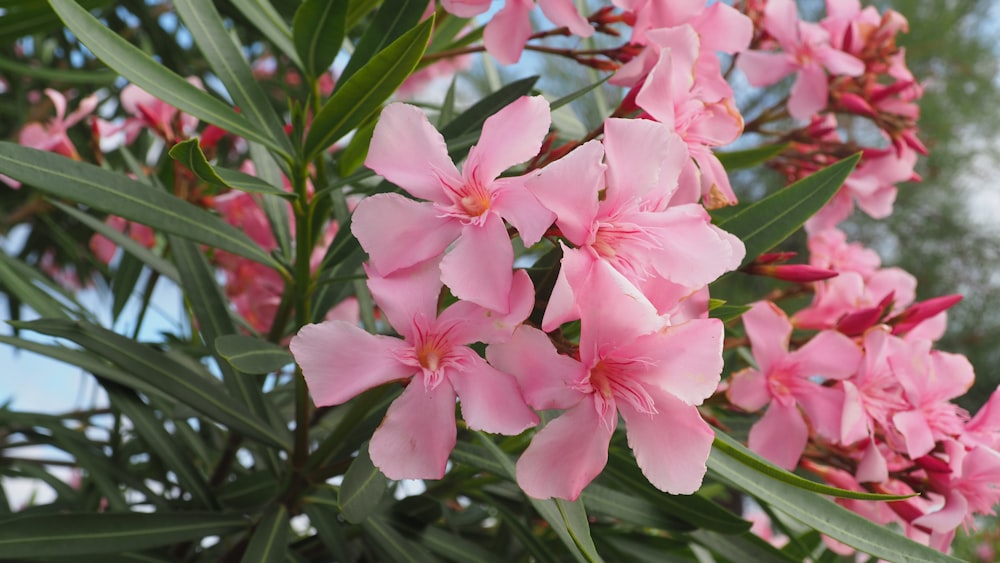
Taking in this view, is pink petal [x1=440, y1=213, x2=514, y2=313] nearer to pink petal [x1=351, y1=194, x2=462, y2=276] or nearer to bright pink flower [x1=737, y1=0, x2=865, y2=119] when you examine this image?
pink petal [x1=351, y1=194, x2=462, y2=276]

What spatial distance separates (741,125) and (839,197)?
49 cm

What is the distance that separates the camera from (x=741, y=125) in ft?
2.20

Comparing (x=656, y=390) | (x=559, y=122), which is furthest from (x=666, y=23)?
(x=656, y=390)

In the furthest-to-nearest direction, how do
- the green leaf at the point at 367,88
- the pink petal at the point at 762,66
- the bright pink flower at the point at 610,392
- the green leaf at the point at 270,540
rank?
the pink petal at the point at 762,66
the green leaf at the point at 270,540
the green leaf at the point at 367,88
the bright pink flower at the point at 610,392

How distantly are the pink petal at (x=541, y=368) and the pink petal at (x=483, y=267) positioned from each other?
1.0 inches

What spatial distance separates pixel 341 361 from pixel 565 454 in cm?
15

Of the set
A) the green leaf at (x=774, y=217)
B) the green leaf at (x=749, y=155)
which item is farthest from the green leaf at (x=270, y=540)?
the green leaf at (x=749, y=155)

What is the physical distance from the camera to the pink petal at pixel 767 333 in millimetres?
780

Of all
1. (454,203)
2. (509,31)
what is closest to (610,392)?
(454,203)

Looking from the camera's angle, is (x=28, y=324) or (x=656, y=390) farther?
(x=28, y=324)

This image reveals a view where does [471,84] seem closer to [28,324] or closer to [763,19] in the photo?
[763,19]

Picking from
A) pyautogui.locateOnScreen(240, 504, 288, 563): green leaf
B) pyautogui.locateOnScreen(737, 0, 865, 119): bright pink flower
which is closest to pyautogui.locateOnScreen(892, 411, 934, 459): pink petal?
pyautogui.locateOnScreen(737, 0, 865, 119): bright pink flower

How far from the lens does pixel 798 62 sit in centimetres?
102

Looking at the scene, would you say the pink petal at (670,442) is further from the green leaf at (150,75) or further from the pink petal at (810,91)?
the pink petal at (810,91)
